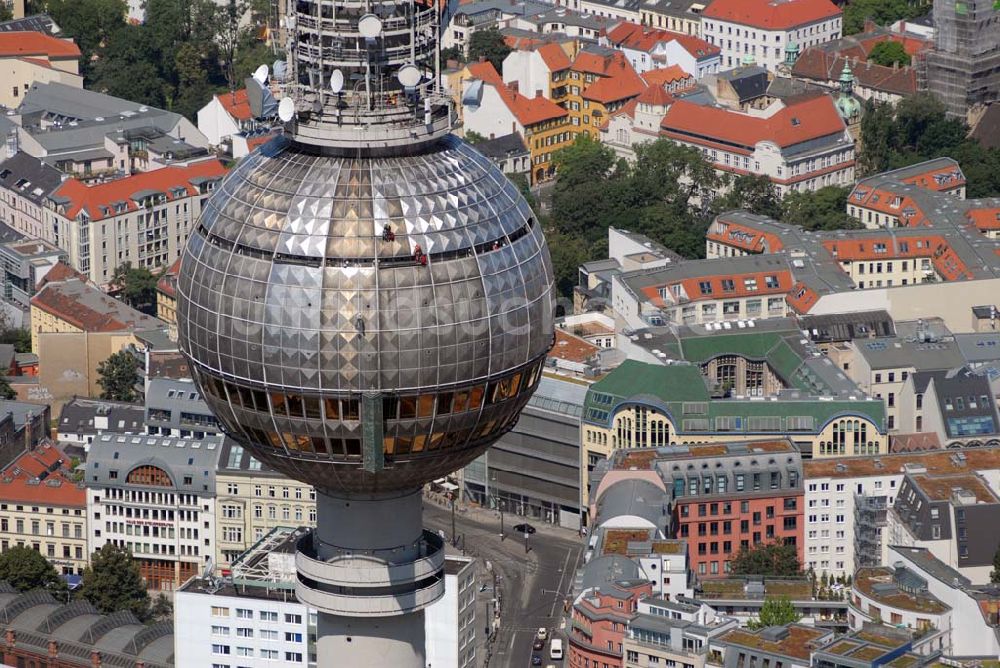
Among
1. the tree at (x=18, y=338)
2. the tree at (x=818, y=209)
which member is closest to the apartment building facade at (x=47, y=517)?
the tree at (x=18, y=338)

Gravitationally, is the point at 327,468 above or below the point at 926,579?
above

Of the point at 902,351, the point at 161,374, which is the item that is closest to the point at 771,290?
the point at 902,351

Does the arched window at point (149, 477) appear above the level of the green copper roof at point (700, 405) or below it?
below

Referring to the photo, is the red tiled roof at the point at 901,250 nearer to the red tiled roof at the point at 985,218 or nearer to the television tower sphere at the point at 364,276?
the red tiled roof at the point at 985,218

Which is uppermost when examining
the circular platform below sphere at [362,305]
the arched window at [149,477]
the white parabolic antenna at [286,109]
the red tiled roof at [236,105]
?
the white parabolic antenna at [286,109]

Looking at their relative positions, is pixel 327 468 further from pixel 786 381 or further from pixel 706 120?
pixel 706 120

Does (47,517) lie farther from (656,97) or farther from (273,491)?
(656,97)

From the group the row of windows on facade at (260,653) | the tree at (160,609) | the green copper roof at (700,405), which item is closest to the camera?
the row of windows on facade at (260,653)
